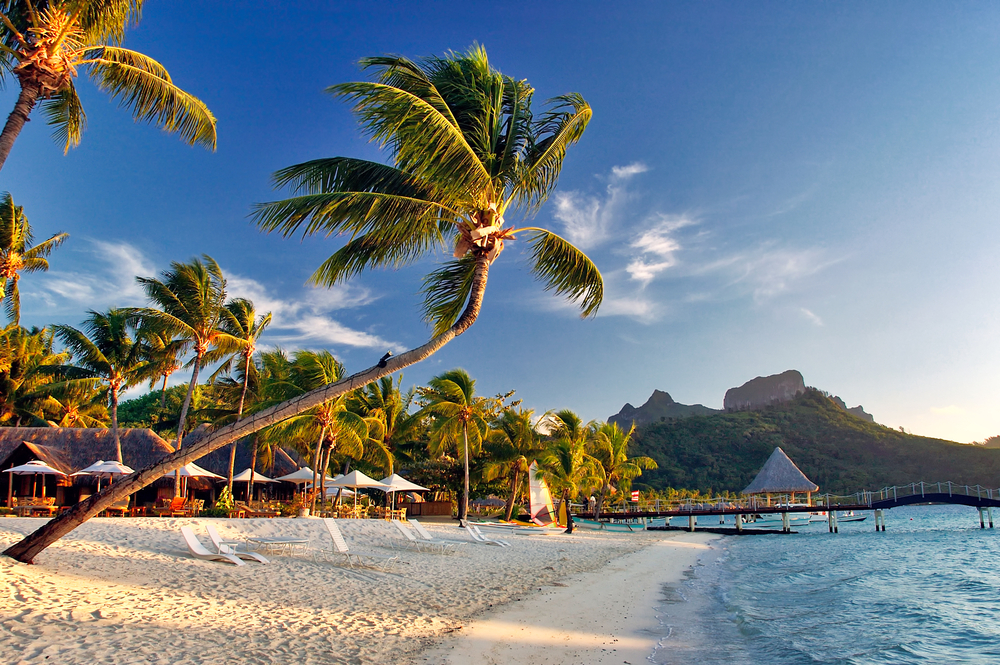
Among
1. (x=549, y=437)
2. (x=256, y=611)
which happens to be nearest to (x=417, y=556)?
(x=256, y=611)

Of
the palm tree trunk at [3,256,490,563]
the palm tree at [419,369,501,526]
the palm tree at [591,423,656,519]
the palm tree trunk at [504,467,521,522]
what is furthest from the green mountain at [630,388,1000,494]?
the palm tree trunk at [3,256,490,563]

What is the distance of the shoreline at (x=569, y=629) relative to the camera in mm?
5879

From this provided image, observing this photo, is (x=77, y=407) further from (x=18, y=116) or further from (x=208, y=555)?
(x=18, y=116)

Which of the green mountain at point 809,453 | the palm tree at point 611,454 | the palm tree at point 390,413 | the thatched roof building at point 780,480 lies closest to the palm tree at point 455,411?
the palm tree at point 390,413

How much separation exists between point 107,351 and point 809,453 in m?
→ 66.4

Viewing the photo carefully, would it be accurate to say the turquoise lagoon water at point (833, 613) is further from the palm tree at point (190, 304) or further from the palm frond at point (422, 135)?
the palm tree at point (190, 304)

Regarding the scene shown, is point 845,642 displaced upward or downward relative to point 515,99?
downward

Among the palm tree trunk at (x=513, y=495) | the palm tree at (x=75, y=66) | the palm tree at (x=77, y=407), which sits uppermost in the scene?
the palm tree at (x=75, y=66)

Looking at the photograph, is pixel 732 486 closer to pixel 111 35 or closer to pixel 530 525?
pixel 530 525

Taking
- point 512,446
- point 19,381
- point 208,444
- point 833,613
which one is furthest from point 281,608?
point 19,381

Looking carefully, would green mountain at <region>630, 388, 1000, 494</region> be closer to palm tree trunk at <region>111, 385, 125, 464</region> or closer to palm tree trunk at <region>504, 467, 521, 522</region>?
palm tree trunk at <region>504, 467, 521, 522</region>

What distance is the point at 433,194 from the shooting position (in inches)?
299

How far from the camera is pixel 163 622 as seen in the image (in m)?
5.61

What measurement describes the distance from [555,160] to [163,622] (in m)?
7.36
